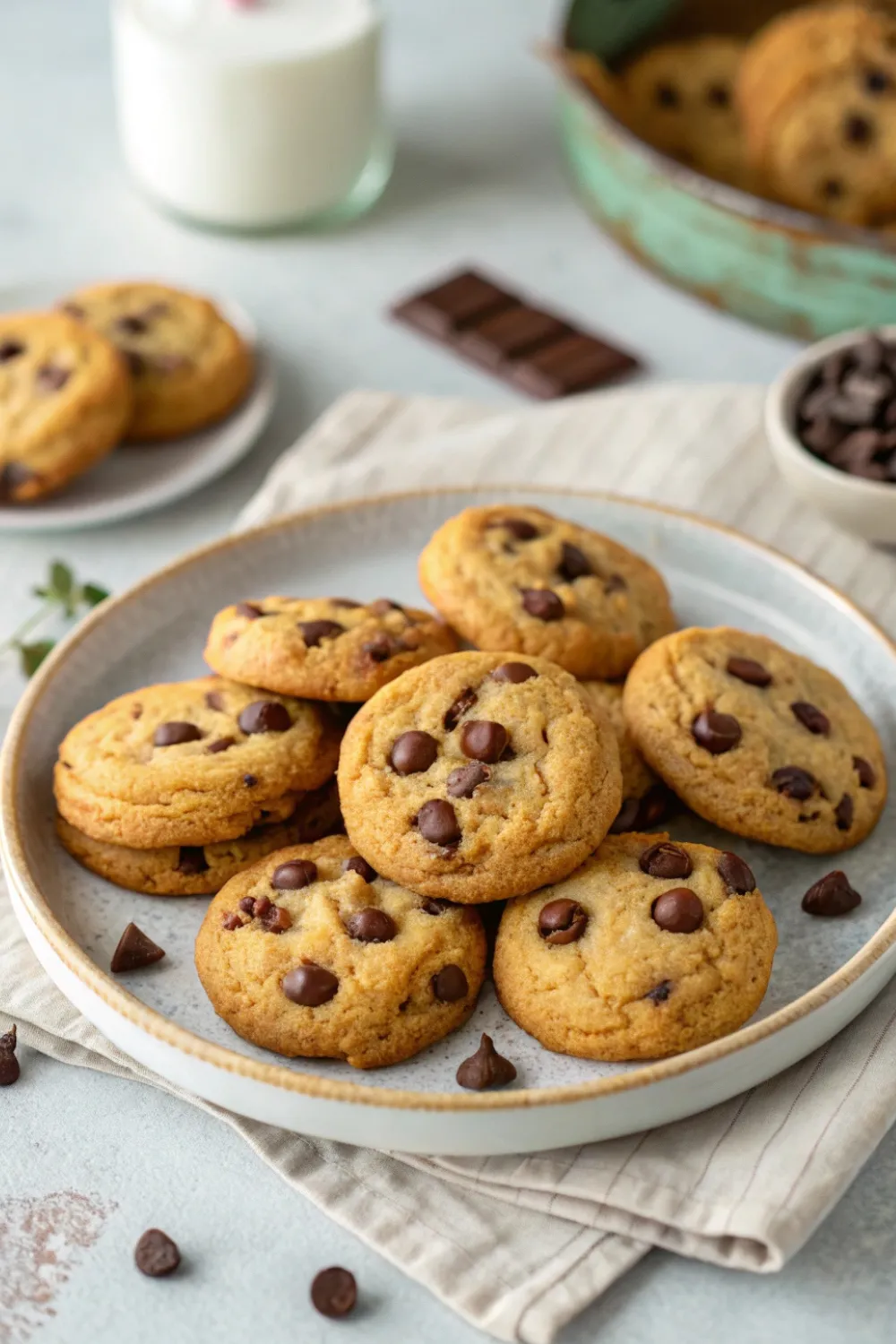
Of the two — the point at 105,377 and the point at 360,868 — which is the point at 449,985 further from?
the point at 105,377

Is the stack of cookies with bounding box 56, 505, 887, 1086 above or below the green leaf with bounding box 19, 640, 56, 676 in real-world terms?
above

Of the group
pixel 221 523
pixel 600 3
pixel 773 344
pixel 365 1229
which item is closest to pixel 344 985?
pixel 365 1229

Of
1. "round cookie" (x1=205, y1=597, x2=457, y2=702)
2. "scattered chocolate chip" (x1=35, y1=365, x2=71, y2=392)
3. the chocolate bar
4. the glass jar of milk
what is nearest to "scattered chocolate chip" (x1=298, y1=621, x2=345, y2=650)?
"round cookie" (x1=205, y1=597, x2=457, y2=702)

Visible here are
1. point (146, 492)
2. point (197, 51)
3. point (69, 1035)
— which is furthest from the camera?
point (197, 51)

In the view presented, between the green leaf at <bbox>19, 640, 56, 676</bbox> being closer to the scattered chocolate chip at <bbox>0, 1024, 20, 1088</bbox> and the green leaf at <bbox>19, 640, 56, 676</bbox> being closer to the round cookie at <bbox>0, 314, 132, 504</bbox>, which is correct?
the round cookie at <bbox>0, 314, 132, 504</bbox>

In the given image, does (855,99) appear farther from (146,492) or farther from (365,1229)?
(365,1229)

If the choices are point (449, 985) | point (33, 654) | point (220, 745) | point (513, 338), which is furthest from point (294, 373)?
point (449, 985)
